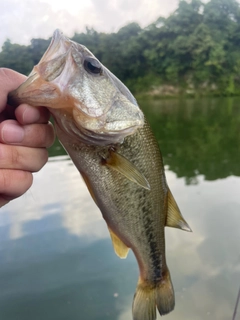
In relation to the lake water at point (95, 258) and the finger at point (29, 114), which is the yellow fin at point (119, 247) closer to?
the finger at point (29, 114)

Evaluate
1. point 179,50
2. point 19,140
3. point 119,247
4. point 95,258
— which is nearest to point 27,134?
point 19,140

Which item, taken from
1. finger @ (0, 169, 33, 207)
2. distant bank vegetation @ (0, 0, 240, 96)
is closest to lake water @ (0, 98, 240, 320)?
finger @ (0, 169, 33, 207)

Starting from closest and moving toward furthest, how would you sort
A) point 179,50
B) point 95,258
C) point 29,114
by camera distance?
1. point 29,114
2. point 95,258
3. point 179,50

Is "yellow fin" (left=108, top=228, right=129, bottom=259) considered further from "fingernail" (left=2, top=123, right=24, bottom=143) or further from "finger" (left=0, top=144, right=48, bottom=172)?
"fingernail" (left=2, top=123, right=24, bottom=143)

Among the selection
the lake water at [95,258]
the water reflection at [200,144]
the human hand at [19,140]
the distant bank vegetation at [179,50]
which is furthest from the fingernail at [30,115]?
the distant bank vegetation at [179,50]

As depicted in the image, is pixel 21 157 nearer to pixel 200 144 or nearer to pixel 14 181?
pixel 14 181
